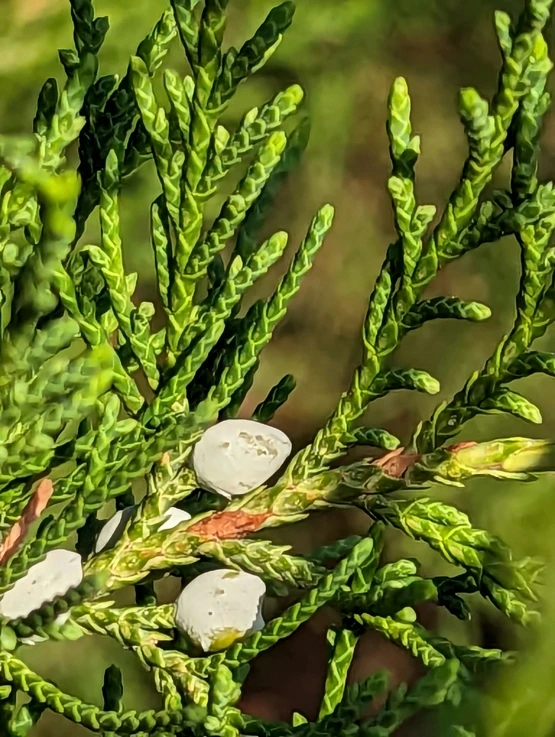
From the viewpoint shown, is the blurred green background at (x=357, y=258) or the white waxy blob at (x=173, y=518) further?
the blurred green background at (x=357, y=258)

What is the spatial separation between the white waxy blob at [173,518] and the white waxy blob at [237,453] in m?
0.05

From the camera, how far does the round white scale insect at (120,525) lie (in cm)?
68

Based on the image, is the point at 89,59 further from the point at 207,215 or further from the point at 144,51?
the point at 207,215

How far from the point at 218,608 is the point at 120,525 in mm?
112

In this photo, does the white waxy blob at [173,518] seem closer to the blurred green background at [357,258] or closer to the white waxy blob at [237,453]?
the white waxy blob at [237,453]

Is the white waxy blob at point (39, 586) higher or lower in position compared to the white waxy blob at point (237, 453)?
lower

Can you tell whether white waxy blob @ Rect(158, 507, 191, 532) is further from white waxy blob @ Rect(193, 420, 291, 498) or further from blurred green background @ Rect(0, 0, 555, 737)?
blurred green background @ Rect(0, 0, 555, 737)

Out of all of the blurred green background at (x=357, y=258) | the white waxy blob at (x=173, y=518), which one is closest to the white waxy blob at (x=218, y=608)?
the white waxy blob at (x=173, y=518)

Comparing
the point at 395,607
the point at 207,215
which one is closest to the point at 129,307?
the point at 395,607

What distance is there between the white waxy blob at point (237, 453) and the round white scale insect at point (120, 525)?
48 mm

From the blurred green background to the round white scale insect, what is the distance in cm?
75

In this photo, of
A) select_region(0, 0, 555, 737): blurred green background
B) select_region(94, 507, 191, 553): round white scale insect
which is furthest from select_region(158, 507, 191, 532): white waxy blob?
select_region(0, 0, 555, 737): blurred green background

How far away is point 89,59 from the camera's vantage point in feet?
2.16

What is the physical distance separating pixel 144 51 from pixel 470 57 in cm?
107
